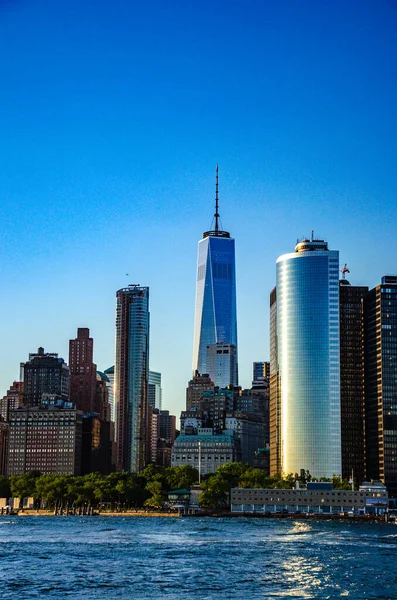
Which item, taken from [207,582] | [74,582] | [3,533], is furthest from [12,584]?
[3,533]

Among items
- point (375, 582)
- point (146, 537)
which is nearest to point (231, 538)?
point (146, 537)

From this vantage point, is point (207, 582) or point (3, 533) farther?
point (3, 533)

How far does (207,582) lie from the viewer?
354ft

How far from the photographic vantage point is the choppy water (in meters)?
102

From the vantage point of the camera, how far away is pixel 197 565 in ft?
409

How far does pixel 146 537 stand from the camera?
174125mm

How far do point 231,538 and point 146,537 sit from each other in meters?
15.0

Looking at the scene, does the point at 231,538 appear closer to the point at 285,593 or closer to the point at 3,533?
the point at 3,533

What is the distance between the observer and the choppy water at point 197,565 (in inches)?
4008

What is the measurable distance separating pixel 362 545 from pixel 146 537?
128 ft

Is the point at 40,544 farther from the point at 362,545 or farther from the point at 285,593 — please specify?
the point at 285,593

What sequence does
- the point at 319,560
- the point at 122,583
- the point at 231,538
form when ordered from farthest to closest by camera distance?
the point at 231,538
the point at 319,560
the point at 122,583

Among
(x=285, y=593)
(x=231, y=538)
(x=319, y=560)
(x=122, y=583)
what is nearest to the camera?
(x=285, y=593)

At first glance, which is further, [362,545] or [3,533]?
[3,533]
